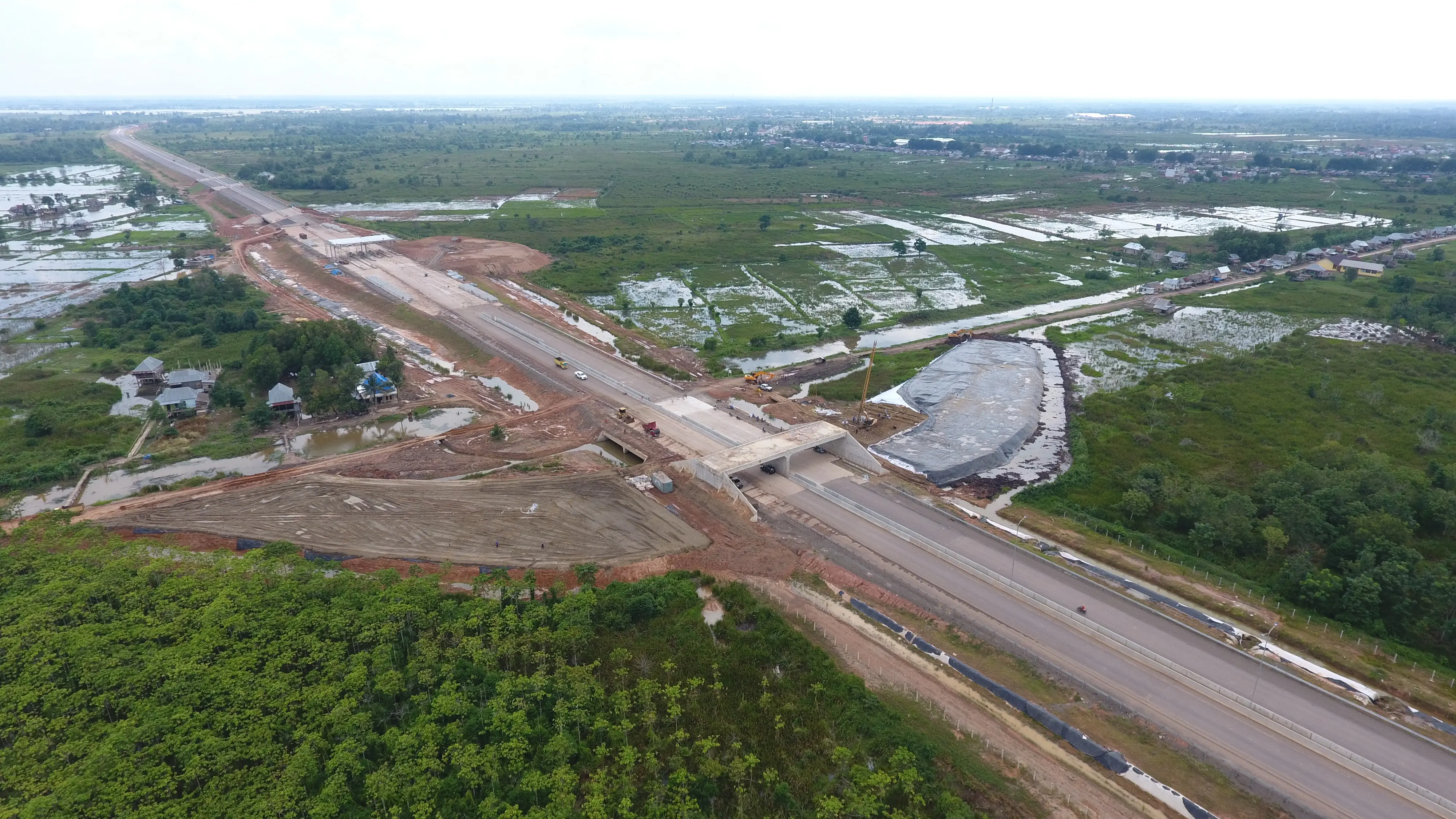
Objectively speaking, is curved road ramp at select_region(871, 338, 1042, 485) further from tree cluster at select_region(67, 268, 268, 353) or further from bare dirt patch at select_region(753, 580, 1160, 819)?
tree cluster at select_region(67, 268, 268, 353)

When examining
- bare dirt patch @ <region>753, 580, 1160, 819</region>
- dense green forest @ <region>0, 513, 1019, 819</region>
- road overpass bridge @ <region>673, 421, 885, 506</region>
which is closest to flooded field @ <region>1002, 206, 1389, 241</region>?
road overpass bridge @ <region>673, 421, 885, 506</region>

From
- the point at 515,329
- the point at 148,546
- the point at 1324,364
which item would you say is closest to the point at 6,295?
the point at 515,329

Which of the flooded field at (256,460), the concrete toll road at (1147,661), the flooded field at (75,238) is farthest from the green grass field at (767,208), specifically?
the concrete toll road at (1147,661)

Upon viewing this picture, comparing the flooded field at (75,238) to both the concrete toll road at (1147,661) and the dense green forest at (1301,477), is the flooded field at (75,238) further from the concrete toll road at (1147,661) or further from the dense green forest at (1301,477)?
the dense green forest at (1301,477)

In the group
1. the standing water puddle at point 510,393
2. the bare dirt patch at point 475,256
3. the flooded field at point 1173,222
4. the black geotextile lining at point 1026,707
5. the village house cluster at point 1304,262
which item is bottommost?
the black geotextile lining at point 1026,707

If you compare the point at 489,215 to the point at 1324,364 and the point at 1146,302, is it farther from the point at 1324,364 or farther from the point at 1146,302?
the point at 1324,364

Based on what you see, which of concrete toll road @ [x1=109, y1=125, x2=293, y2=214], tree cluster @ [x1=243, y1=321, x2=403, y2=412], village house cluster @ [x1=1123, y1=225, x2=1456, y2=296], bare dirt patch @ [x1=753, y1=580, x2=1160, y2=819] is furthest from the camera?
concrete toll road @ [x1=109, y1=125, x2=293, y2=214]
